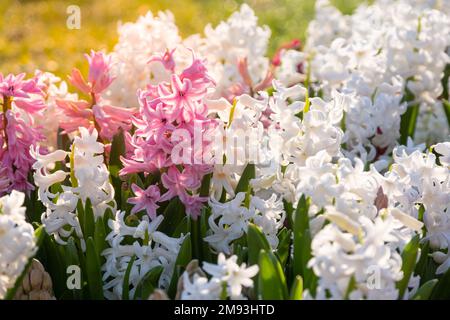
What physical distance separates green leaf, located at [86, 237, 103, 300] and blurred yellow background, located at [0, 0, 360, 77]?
186 inches

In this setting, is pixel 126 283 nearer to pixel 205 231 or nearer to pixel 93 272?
pixel 93 272

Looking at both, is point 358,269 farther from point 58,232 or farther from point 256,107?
point 58,232

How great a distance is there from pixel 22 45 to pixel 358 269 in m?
6.49

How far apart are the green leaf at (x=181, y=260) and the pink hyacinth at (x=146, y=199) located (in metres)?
0.20

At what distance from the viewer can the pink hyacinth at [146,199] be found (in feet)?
8.11

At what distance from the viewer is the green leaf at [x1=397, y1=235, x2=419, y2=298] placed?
2117mm

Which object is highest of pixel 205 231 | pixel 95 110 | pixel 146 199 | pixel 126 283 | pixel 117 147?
pixel 95 110

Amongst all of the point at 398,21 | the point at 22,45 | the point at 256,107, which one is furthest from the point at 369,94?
the point at 22,45

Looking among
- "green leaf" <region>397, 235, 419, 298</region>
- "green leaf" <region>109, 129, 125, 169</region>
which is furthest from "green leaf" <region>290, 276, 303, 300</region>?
"green leaf" <region>109, 129, 125, 169</region>

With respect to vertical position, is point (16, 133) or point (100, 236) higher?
point (16, 133)

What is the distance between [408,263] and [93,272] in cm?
86

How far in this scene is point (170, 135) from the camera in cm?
242

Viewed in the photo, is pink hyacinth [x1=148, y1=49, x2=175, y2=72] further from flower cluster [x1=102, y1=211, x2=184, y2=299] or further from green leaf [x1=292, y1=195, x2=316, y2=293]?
green leaf [x1=292, y1=195, x2=316, y2=293]

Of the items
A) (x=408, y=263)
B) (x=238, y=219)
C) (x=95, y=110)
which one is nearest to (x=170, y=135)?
(x=238, y=219)
